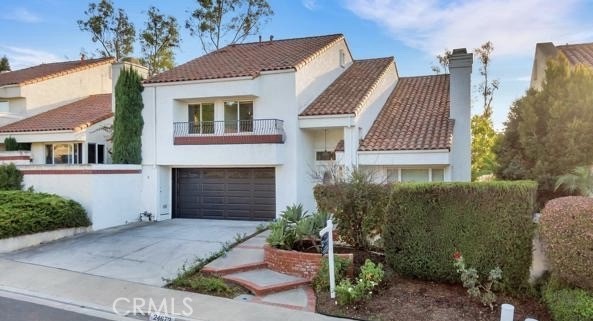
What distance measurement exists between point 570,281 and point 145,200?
15508 millimetres

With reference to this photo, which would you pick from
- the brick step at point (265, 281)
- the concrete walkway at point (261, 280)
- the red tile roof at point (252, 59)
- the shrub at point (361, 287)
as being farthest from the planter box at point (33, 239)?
the shrub at point (361, 287)

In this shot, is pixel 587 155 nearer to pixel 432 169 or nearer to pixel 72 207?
pixel 432 169

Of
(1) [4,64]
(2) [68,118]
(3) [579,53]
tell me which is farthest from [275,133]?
(1) [4,64]

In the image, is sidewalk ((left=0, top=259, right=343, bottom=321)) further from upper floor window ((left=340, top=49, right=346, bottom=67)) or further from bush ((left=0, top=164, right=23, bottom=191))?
upper floor window ((left=340, top=49, right=346, bottom=67))

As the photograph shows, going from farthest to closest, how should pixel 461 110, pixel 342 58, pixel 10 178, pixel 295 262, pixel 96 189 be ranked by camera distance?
pixel 342 58
pixel 461 110
pixel 10 178
pixel 96 189
pixel 295 262

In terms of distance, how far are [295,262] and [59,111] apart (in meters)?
20.5

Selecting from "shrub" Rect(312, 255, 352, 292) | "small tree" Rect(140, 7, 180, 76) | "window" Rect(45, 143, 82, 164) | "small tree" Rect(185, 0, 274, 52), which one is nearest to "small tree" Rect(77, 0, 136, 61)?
"small tree" Rect(140, 7, 180, 76)

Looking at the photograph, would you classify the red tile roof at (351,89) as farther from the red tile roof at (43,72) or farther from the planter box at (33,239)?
the red tile roof at (43,72)

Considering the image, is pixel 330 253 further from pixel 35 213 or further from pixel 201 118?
pixel 201 118

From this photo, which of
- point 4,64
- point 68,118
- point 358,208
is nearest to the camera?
point 358,208

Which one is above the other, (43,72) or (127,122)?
(43,72)

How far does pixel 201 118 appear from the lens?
18.2 meters

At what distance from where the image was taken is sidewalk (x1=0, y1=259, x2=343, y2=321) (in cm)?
766

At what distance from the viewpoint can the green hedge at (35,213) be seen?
41.9 ft
